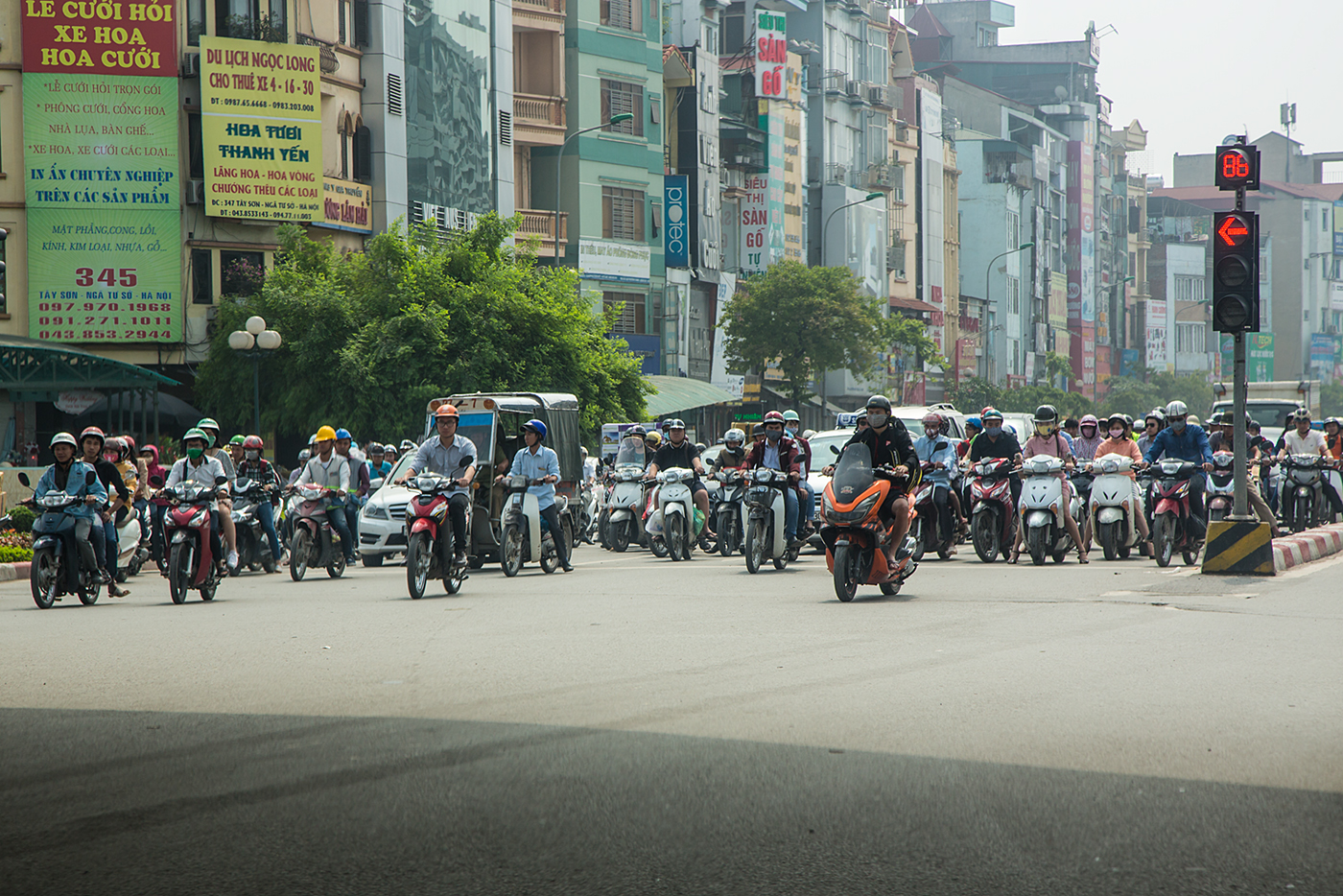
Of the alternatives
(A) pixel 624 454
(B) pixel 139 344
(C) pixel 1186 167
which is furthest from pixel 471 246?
(C) pixel 1186 167

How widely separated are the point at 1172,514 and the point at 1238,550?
1.80 meters

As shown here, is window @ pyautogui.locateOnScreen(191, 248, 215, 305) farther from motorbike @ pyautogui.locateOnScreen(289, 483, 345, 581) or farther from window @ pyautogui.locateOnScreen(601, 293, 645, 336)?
motorbike @ pyautogui.locateOnScreen(289, 483, 345, 581)

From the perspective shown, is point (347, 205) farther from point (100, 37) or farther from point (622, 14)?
point (622, 14)

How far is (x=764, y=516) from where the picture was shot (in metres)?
17.2

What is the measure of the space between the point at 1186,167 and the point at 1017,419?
148 m

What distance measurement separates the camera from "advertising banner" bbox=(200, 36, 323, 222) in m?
37.7

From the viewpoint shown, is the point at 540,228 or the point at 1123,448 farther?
the point at 540,228

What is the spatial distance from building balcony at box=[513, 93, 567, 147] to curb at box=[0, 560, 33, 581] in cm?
3077

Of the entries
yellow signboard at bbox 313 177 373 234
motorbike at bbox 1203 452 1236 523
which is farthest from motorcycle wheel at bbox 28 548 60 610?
yellow signboard at bbox 313 177 373 234

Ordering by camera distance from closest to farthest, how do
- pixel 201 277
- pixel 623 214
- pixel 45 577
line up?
pixel 45 577, pixel 201 277, pixel 623 214

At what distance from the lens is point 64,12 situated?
35781 mm

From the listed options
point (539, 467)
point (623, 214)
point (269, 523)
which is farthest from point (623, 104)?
point (539, 467)

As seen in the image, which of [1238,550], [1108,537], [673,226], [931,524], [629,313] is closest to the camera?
[1238,550]

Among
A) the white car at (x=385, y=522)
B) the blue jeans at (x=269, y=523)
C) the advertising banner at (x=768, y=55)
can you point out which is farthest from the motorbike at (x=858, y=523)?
the advertising banner at (x=768, y=55)
